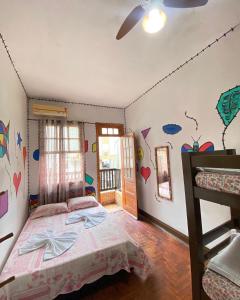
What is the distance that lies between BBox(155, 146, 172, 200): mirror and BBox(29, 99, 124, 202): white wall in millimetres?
1551

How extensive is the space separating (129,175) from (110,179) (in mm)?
1609

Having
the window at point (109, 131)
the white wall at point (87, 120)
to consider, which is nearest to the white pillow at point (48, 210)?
the white wall at point (87, 120)

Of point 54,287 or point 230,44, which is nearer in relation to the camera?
point 54,287

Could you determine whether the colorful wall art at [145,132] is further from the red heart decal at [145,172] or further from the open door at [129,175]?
the red heart decal at [145,172]

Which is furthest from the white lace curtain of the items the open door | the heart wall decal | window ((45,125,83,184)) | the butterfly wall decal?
the butterfly wall decal

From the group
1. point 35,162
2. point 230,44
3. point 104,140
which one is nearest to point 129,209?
point 35,162

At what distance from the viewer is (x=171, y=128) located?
2.64 m

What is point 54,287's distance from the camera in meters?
1.37

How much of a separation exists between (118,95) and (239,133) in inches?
93.4

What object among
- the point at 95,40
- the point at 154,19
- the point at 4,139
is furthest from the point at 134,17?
the point at 4,139

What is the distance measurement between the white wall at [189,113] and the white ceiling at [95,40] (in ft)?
0.75

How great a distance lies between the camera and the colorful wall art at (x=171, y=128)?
8.19 ft

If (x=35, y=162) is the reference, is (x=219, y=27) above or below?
above

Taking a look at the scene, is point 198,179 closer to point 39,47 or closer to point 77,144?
point 39,47
